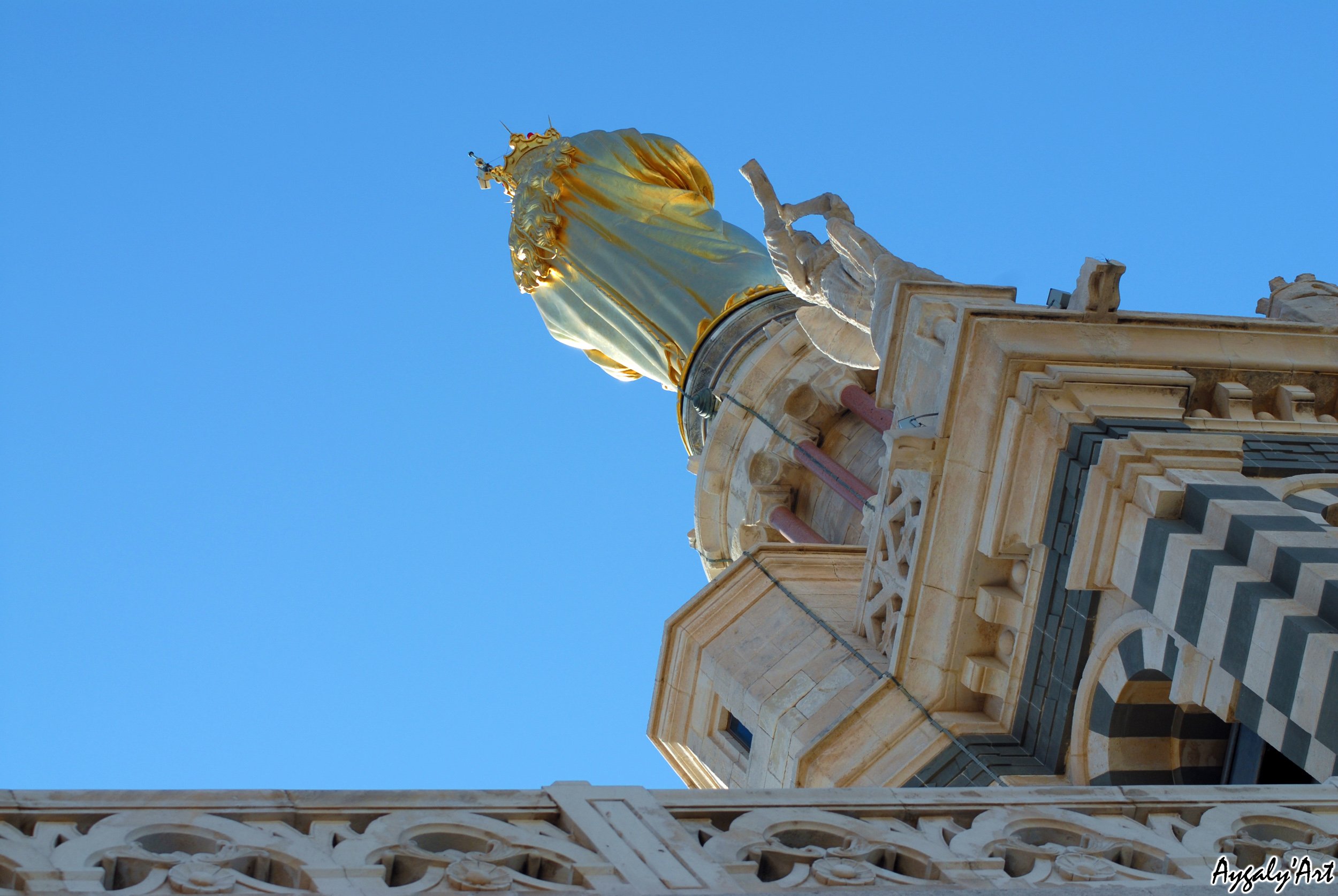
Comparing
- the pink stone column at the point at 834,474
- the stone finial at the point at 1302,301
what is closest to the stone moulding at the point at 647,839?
the stone finial at the point at 1302,301

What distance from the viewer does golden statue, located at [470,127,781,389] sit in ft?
99.2

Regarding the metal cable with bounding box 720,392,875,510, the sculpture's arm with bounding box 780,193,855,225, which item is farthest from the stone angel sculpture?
Result: the metal cable with bounding box 720,392,875,510

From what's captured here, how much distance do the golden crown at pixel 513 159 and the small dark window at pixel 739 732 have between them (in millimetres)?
20245

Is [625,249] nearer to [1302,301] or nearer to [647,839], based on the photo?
[1302,301]

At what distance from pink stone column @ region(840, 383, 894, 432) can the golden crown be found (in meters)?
12.5

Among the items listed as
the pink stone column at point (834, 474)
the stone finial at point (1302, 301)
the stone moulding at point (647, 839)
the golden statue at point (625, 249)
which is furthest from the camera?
the golden statue at point (625, 249)

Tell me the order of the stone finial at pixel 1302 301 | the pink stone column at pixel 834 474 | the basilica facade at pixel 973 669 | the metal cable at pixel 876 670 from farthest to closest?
the pink stone column at pixel 834 474
the stone finial at pixel 1302 301
the metal cable at pixel 876 670
the basilica facade at pixel 973 669

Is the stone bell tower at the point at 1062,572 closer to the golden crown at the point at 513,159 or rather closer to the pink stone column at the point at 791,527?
the pink stone column at the point at 791,527

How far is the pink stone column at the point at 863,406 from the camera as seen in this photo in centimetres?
2327

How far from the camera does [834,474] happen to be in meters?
23.3

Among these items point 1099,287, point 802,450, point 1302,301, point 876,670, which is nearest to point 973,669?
point 876,670

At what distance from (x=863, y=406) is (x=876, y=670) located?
1007 centimetres

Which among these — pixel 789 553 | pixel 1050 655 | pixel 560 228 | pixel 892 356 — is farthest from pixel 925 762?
pixel 560 228

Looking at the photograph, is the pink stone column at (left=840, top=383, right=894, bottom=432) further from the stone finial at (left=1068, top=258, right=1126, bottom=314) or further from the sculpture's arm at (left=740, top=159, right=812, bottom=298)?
the stone finial at (left=1068, top=258, right=1126, bottom=314)
